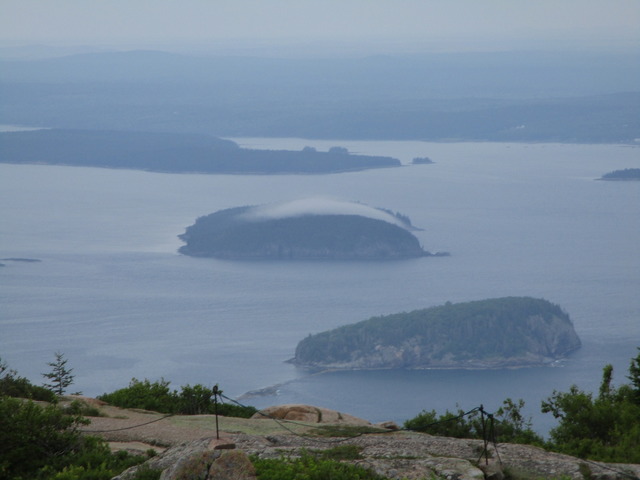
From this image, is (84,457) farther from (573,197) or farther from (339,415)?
(573,197)

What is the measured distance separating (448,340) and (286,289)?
104ft

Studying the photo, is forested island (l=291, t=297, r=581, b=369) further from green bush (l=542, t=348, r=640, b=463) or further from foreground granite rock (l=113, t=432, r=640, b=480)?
foreground granite rock (l=113, t=432, r=640, b=480)

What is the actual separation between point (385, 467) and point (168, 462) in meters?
2.71

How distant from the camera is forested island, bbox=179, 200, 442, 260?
148 metres

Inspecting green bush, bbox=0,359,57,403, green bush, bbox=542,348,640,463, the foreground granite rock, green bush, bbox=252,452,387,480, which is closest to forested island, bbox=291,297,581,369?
green bush, bbox=542,348,640,463

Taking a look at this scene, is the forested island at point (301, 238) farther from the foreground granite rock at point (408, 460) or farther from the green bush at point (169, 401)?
the foreground granite rock at point (408, 460)

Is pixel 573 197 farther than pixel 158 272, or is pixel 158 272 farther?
pixel 573 197

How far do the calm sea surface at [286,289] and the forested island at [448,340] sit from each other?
2.43 meters

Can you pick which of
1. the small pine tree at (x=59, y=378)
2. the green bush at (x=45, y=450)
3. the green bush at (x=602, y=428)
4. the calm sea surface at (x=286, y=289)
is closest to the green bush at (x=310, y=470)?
the green bush at (x=45, y=450)

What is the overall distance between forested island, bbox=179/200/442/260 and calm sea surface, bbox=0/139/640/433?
4049 mm

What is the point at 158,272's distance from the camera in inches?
5182

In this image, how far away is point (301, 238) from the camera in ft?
503

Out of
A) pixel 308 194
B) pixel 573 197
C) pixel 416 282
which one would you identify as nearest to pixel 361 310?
pixel 416 282

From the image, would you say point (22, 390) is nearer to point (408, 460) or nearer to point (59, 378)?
point (59, 378)
